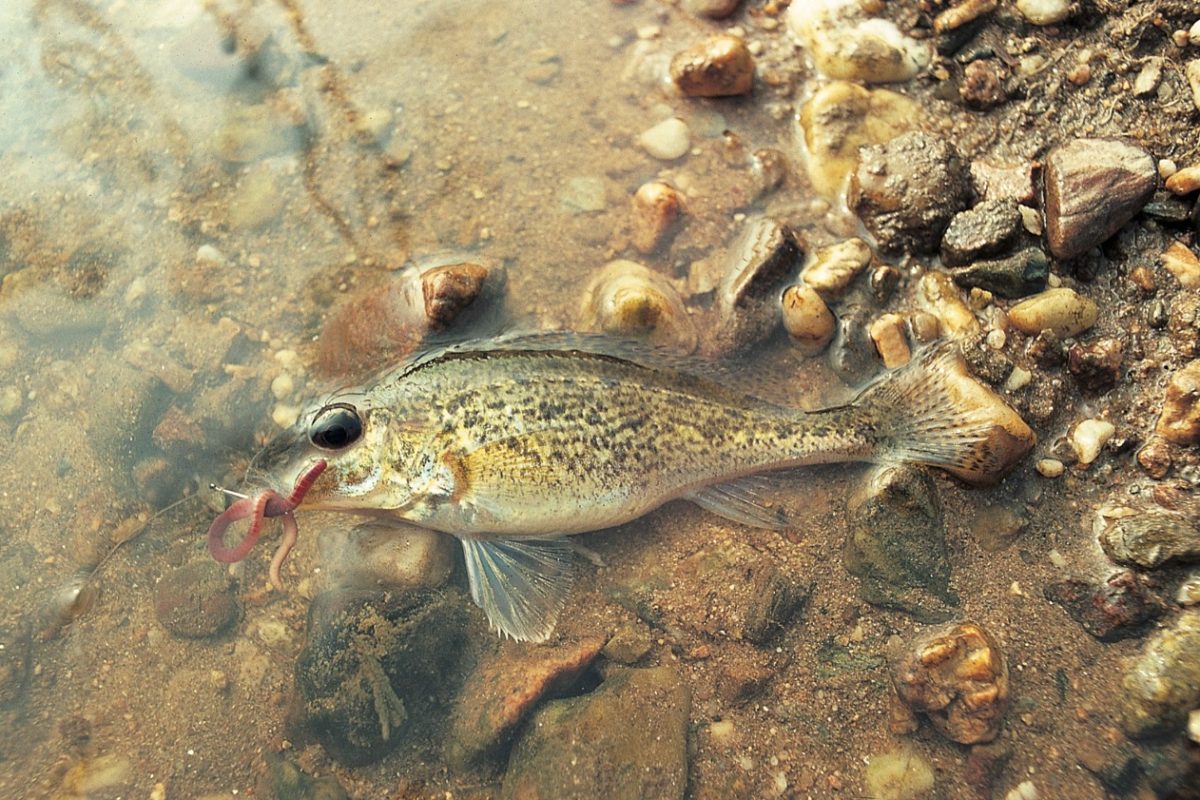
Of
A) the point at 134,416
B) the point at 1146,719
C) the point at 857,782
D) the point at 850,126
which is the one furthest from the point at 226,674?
the point at 850,126

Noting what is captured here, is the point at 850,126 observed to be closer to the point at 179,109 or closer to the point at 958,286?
the point at 958,286

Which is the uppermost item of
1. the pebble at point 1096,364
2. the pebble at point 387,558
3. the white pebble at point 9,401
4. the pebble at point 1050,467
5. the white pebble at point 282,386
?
the pebble at point 1096,364

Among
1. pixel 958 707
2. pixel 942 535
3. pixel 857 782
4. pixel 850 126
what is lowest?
pixel 857 782

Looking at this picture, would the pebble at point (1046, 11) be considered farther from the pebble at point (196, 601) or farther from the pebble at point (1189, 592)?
the pebble at point (196, 601)

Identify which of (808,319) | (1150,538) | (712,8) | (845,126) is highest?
(712,8)

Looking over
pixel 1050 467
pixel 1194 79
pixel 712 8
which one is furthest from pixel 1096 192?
pixel 712 8

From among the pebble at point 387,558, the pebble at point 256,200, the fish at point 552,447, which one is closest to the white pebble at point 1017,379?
the fish at point 552,447

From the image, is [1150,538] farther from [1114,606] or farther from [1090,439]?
[1090,439]
